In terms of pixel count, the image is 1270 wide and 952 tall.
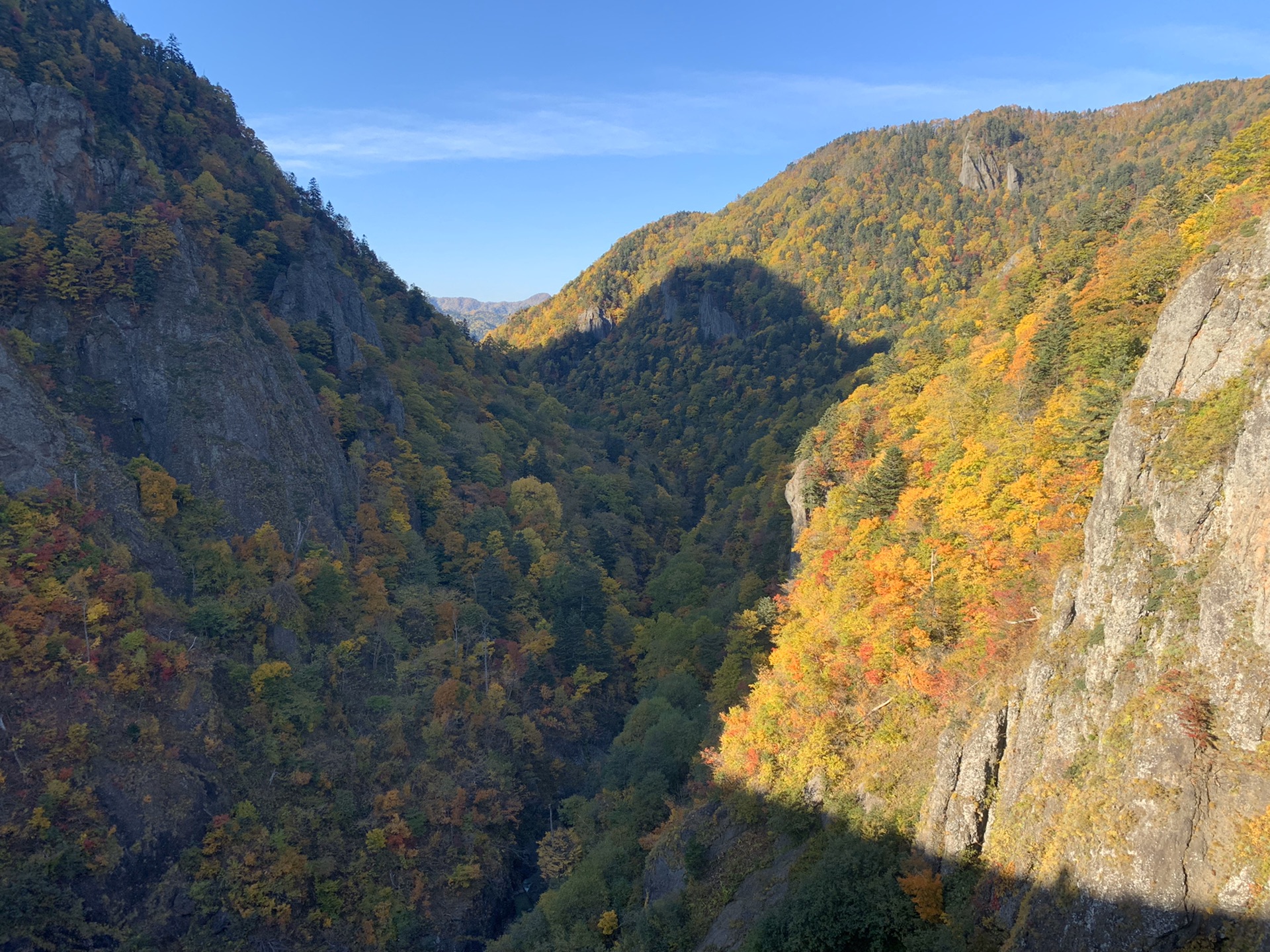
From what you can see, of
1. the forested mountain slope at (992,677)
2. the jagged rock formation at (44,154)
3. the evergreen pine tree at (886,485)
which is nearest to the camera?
the forested mountain slope at (992,677)

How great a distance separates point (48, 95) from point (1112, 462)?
3041 inches

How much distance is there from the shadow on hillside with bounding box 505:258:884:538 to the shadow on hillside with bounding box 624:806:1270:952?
59.0 m

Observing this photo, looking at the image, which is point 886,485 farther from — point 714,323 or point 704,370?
point 714,323

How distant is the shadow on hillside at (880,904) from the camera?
1437cm

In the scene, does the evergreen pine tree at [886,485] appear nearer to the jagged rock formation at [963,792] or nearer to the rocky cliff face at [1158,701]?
the rocky cliff face at [1158,701]

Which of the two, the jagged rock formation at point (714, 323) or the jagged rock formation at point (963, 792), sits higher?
the jagged rock formation at point (714, 323)

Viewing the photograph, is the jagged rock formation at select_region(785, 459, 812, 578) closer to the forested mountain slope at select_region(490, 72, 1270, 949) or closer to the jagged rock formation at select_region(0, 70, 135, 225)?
the forested mountain slope at select_region(490, 72, 1270, 949)

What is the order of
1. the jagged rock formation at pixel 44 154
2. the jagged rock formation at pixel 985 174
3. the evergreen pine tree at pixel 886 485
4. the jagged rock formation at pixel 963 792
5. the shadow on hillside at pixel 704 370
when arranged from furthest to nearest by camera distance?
1. the jagged rock formation at pixel 985 174
2. the shadow on hillside at pixel 704 370
3. the jagged rock formation at pixel 44 154
4. the evergreen pine tree at pixel 886 485
5. the jagged rock formation at pixel 963 792

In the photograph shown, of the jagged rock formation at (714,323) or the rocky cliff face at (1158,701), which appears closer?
the rocky cliff face at (1158,701)

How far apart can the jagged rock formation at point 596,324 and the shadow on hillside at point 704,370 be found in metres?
0.23

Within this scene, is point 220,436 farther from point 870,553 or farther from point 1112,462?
point 1112,462

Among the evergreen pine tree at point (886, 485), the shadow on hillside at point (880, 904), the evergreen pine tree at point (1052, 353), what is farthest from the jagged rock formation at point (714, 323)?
the shadow on hillside at point (880, 904)

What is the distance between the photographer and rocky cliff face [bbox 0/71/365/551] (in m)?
49.5

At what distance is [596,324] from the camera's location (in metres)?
165
